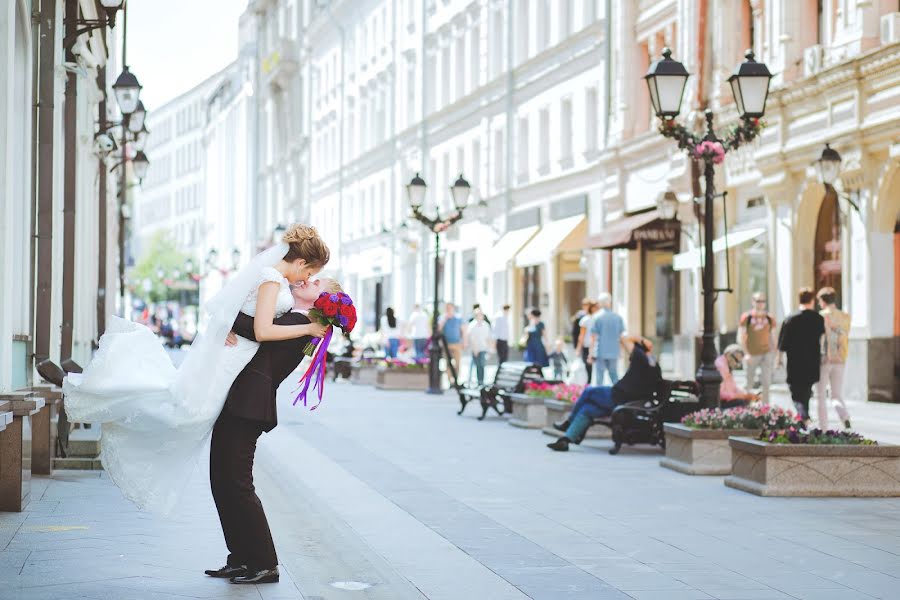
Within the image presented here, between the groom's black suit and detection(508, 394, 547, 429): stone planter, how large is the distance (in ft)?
40.4

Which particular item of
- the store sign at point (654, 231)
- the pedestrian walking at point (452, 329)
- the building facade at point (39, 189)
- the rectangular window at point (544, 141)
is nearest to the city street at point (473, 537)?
the building facade at point (39, 189)

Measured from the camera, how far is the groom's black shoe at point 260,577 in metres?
7.87

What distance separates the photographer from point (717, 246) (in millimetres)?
32188

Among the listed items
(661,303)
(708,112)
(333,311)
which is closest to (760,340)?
(708,112)

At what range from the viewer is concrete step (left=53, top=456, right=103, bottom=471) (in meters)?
13.3

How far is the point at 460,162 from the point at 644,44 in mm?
15055

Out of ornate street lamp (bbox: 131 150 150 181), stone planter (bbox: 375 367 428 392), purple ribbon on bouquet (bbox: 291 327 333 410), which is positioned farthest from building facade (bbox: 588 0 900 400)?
purple ribbon on bouquet (bbox: 291 327 333 410)

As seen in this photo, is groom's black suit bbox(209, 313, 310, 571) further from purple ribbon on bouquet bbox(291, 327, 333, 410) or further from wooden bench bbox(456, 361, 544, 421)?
wooden bench bbox(456, 361, 544, 421)

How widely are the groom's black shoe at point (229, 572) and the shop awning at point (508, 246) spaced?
36.2 metres

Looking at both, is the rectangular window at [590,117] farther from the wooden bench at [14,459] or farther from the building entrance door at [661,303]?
the wooden bench at [14,459]

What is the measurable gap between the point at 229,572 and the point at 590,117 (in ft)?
111

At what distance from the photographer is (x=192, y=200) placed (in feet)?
434

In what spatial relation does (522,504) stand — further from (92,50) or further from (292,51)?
(292,51)

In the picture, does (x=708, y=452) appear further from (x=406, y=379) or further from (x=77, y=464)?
(x=406, y=379)
